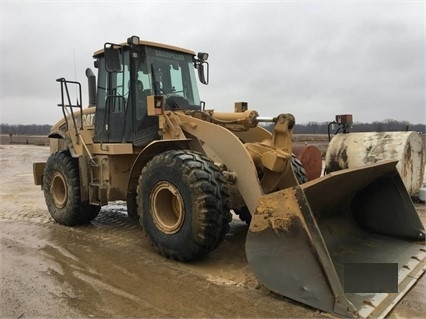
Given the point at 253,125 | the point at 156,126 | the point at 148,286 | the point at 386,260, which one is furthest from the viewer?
the point at 156,126

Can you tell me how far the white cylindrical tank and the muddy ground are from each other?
3.16m

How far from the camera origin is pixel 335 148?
29.4 feet

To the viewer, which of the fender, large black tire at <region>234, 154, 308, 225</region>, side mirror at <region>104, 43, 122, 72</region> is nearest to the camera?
the fender

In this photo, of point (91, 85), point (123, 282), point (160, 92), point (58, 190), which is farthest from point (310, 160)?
point (58, 190)

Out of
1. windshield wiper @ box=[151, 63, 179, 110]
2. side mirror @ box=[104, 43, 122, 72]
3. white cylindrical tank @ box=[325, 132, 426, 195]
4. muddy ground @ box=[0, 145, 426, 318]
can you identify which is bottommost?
muddy ground @ box=[0, 145, 426, 318]

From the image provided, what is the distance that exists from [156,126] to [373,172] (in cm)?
298

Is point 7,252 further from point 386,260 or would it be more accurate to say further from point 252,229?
point 386,260

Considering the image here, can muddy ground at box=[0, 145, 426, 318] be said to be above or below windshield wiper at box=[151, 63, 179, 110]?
below

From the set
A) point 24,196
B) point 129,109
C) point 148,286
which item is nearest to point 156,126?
point 129,109

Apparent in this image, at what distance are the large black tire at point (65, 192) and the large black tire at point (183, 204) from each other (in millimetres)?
2020

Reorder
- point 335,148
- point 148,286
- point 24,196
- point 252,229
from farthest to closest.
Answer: point 24,196 → point 335,148 → point 148,286 → point 252,229

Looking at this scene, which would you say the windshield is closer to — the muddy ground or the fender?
the fender

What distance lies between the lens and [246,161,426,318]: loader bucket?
356 cm

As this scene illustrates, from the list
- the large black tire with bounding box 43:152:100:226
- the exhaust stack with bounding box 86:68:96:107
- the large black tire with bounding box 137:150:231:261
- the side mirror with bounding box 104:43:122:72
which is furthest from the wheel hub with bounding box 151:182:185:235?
the exhaust stack with bounding box 86:68:96:107
